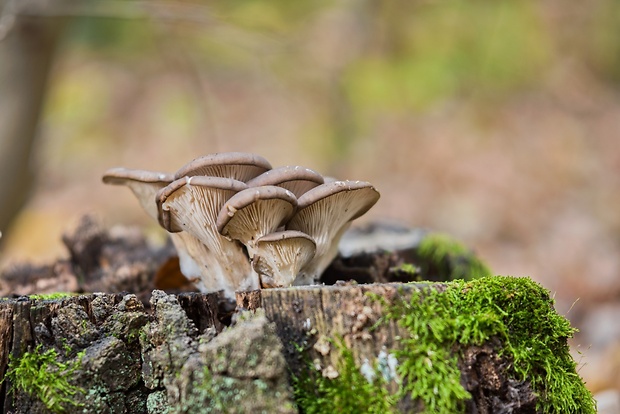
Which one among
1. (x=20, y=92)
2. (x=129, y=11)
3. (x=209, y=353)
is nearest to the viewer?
(x=209, y=353)

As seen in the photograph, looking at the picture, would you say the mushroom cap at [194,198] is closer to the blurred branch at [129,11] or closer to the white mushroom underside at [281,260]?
the white mushroom underside at [281,260]

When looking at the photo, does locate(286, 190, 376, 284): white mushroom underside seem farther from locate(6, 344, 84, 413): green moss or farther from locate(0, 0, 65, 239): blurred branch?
locate(0, 0, 65, 239): blurred branch

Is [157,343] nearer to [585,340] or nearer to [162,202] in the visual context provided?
[162,202]

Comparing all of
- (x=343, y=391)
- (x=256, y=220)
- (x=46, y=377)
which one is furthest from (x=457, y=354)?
(x=46, y=377)

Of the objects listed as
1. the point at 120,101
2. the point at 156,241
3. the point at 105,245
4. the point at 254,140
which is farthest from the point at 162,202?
the point at 120,101

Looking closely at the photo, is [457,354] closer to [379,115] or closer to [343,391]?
[343,391]

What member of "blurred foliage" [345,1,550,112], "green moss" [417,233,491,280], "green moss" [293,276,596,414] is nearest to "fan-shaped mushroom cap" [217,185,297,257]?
"green moss" [293,276,596,414]

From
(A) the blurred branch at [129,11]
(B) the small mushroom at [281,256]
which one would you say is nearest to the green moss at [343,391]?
(B) the small mushroom at [281,256]
